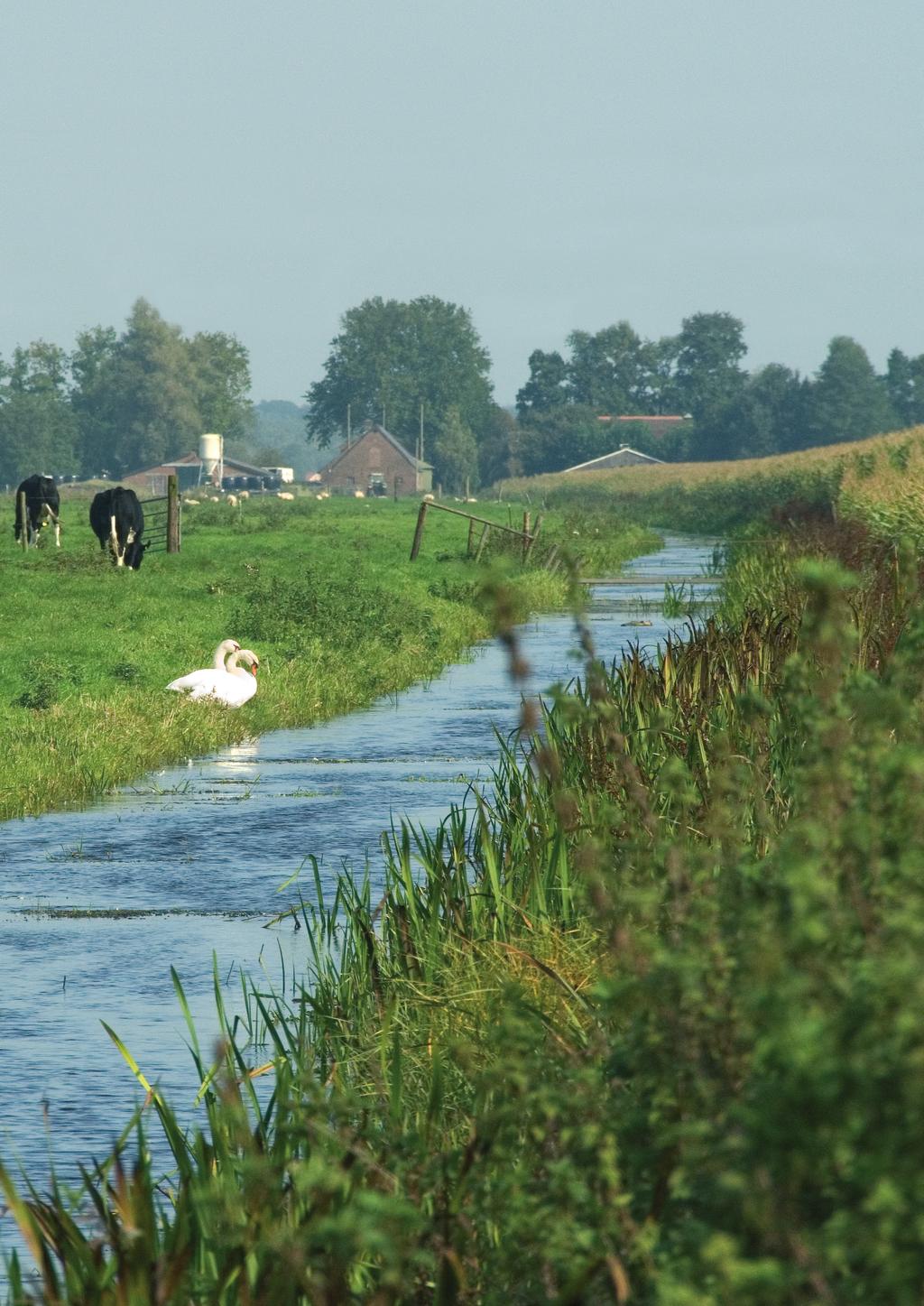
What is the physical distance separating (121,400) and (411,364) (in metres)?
Answer: 26.0

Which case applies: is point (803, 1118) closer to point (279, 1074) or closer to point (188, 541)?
point (279, 1074)

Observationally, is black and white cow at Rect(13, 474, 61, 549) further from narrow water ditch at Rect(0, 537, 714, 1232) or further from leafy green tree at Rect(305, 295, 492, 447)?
leafy green tree at Rect(305, 295, 492, 447)

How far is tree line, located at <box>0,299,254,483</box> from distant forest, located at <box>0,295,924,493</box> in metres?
0.11

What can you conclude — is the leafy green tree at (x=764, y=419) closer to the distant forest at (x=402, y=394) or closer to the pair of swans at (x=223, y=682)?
the distant forest at (x=402, y=394)

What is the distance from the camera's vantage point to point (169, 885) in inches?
408

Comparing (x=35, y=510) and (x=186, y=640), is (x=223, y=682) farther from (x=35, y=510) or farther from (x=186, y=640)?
(x=35, y=510)

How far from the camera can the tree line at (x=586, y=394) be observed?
146375 millimetres

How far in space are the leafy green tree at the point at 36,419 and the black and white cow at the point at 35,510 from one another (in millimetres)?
127492

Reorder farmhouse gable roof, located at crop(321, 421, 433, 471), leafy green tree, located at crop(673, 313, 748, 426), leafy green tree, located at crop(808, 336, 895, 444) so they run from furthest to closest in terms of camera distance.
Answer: leafy green tree, located at crop(673, 313, 748, 426) → farmhouse gable roof, located at crop(321, 421, 433, 471) → leafy green tree, located at crop(808, 336, 895, 444)

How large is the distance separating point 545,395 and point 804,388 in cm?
3539

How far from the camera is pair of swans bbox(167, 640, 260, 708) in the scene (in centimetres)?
1634

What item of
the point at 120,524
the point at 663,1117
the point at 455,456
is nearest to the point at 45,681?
the point at 663,1117

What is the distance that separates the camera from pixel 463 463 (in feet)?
541

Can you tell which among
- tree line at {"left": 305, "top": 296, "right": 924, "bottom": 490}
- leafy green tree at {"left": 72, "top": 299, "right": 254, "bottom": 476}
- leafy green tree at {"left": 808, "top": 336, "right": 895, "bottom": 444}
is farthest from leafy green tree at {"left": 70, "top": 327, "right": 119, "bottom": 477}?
leafy green tree at {"left": 808, "top": 336, "right": 895, "bottom": 444}
